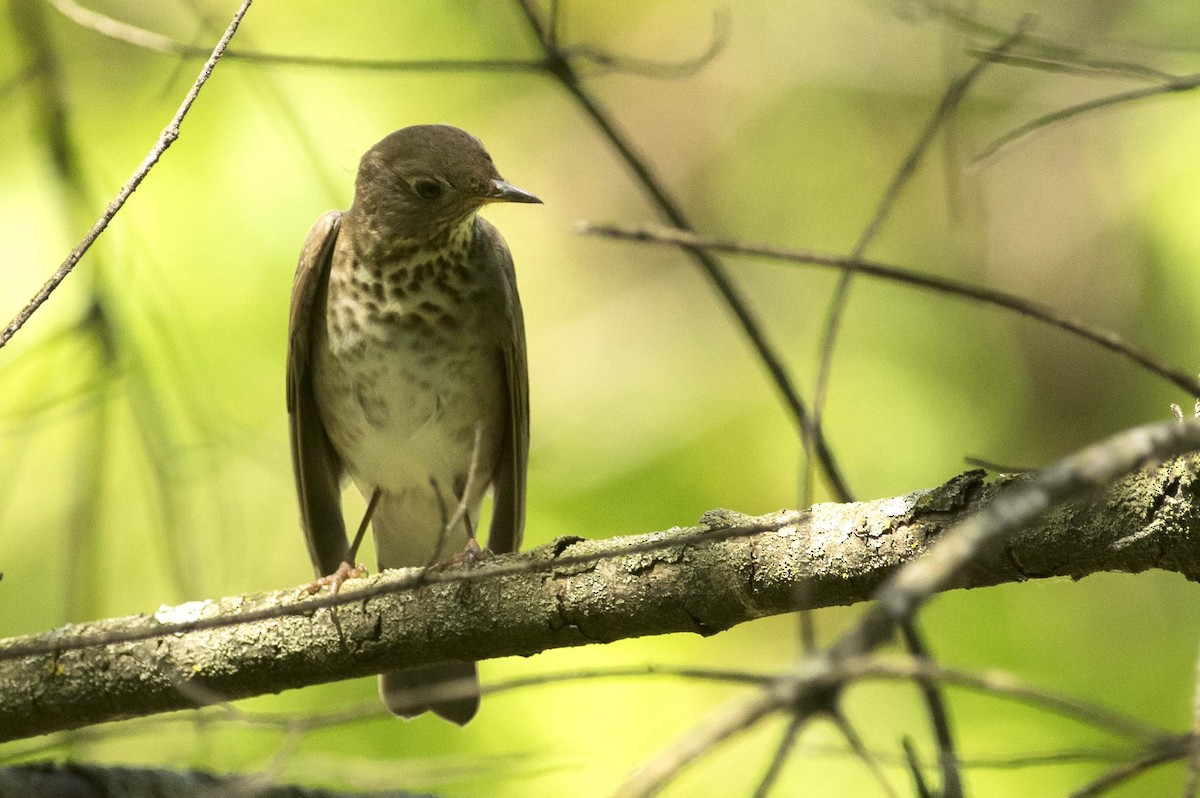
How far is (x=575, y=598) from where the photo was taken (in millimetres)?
2658

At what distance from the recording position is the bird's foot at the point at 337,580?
3396 mm

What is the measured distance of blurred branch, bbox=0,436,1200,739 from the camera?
6.97 feet

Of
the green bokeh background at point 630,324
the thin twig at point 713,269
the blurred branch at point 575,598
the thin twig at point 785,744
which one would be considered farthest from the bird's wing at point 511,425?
the thin twig at point 785,744

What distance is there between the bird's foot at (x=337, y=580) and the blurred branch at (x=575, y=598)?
17cm

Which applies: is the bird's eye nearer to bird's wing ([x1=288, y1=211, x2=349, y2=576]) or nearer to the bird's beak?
the bird's beak

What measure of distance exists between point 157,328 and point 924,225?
3.27 m

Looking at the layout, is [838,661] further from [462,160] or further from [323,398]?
[323,398]

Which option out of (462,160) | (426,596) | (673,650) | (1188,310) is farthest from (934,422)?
(426,596)

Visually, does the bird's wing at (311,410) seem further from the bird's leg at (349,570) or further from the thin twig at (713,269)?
the thin twig at (713,269)

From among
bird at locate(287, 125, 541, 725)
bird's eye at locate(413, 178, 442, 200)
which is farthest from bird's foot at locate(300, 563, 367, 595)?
bird's eye at locate(413, 178, 442, 200)

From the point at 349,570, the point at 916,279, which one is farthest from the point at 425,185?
the point at 916,279

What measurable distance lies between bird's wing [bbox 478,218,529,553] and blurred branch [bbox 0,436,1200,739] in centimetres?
107

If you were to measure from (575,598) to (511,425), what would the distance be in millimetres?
1680

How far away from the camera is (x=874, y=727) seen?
13.3 feet
